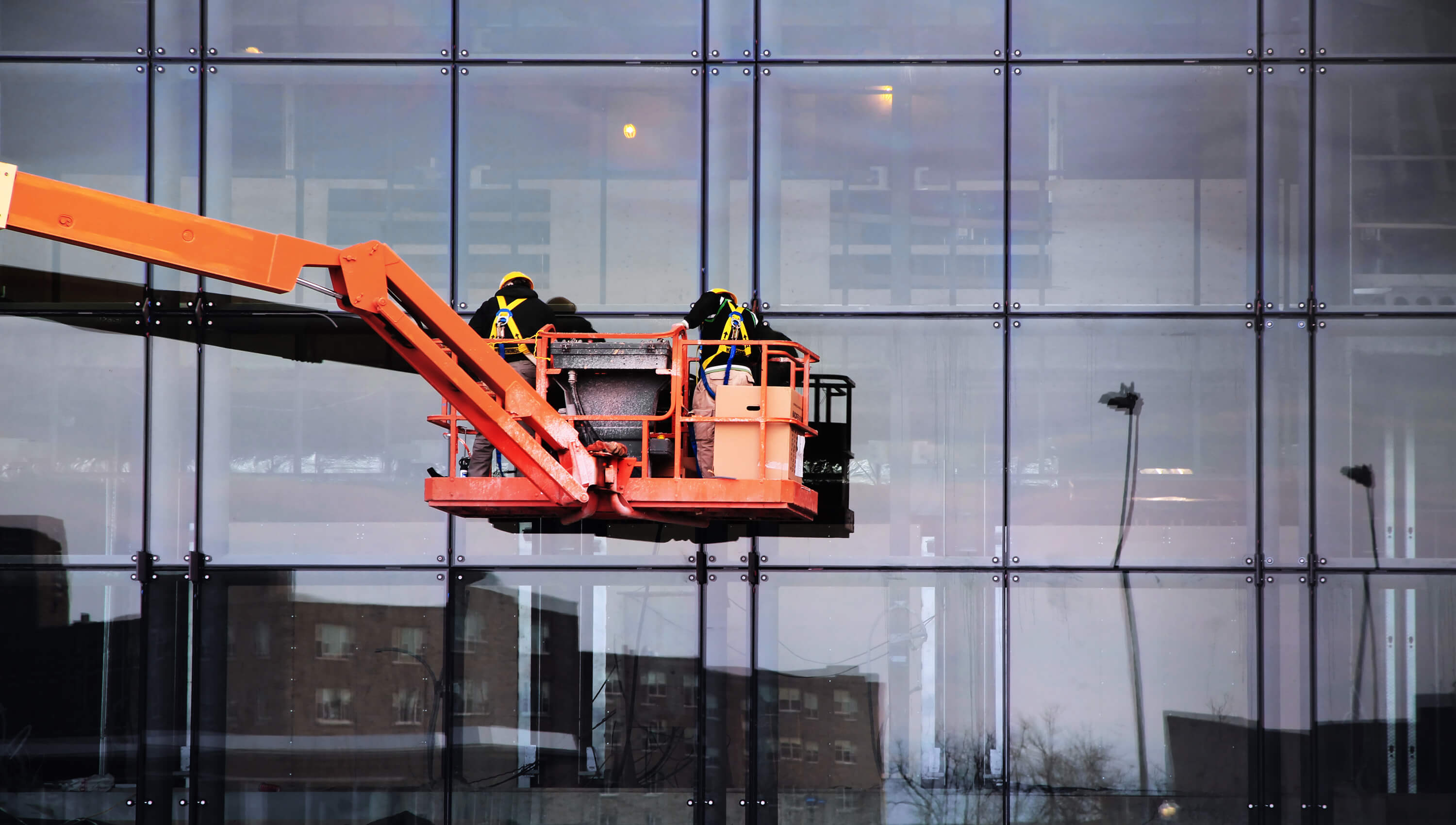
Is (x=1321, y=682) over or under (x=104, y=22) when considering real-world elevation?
under

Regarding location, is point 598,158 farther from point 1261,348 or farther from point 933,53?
point 1261,348

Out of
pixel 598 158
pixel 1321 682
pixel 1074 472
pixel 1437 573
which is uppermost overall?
pixel 598 158

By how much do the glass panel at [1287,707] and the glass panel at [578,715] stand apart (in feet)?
18.7

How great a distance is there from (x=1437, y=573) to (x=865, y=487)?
5.77 metres

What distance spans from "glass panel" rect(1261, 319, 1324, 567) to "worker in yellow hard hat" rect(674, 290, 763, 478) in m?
5.32

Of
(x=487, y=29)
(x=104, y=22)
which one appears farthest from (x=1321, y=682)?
(x=104, y=22)

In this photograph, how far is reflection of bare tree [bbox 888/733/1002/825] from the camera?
14398 mm

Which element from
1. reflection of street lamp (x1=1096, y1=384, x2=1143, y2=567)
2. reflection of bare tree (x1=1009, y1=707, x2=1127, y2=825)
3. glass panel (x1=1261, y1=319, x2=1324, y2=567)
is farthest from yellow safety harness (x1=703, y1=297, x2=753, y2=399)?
glass panel (x1=1261, y1=319, x2=1324, y2=567)

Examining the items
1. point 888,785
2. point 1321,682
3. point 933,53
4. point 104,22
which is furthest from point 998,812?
point 104,22

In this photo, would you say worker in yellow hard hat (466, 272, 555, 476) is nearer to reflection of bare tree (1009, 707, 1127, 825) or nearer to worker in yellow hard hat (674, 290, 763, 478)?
worker in yellow hard hat (674, 290, 763, 478)

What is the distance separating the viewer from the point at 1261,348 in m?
14.7

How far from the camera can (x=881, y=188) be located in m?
14.9

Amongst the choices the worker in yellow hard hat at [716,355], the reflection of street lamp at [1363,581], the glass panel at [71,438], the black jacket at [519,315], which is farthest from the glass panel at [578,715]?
the reflection of street lamp at [1363,581]

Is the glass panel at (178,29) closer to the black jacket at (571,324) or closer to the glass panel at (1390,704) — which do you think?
the black jacket at (571,324)
